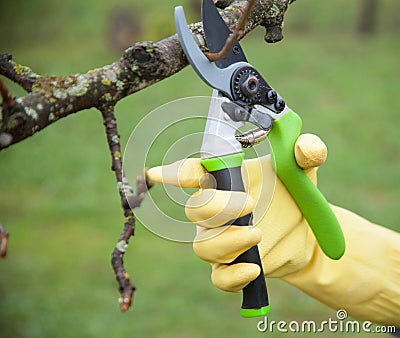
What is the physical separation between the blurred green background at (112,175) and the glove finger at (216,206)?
5.64 feet

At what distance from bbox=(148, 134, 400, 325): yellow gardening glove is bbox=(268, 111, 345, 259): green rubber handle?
15 mm

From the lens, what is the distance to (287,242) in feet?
3.52

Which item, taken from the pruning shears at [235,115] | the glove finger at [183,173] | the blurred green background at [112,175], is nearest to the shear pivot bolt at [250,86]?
the pruning shears at [235,115]

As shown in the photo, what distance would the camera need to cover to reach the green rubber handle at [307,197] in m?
0.94

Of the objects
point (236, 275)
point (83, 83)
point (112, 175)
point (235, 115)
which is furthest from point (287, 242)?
point (112, 175)

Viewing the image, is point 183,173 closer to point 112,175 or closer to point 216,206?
point 216,206

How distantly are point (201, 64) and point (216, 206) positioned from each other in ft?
0.59

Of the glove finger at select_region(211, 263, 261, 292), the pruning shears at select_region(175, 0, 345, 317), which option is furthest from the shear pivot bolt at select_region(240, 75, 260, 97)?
the glove finger at select_region(211, 263, 261, 292)

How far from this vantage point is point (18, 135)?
0.63 metres

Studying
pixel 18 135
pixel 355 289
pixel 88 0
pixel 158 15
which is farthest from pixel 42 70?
pixel 18 135

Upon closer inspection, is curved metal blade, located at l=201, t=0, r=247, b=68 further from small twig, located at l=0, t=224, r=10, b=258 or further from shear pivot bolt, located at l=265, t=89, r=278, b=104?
small twig, located at l=0, t=224, r=10, b=258

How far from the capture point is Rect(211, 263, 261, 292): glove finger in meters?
0.86

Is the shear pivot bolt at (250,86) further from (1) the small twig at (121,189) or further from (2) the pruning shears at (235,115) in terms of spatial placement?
(1) the small twig at (121,189)

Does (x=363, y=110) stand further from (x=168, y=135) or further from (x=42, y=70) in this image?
(x=168, y=135)
